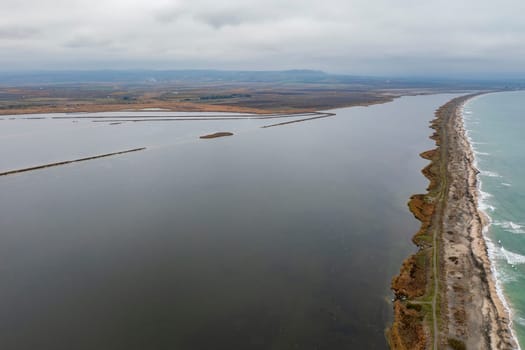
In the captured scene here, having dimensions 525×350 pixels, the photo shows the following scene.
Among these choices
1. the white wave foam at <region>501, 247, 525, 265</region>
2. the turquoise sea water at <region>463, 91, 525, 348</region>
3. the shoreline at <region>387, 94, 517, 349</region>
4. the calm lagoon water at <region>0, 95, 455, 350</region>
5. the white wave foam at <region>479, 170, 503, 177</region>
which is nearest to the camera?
the shoreline at <region>387, 94, 517, 349</region>

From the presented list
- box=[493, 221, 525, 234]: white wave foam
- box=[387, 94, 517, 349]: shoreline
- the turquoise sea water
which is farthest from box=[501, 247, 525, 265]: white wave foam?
box=[493, 221, 525, 234]: white wave foam

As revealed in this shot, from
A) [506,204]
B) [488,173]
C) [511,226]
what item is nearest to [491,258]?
[511,226]

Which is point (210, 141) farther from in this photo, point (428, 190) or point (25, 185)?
point (428, 190)

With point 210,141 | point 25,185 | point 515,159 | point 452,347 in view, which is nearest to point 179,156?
point 210,141

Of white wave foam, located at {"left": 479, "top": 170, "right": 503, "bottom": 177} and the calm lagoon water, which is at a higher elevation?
white wave foam, located at {"left": 479, "top": 170, "right": 503, "bottom": 177}

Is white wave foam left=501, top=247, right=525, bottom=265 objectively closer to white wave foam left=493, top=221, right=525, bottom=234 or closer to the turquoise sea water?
the turquoise sea water

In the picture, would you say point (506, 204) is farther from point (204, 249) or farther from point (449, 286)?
point (204, 249)

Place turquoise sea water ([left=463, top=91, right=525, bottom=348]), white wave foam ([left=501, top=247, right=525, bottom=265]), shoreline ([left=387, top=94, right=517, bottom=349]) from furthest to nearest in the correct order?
white wave foam ([left=501, top=247, right=525, bottom=265]) → turquoise sea water ([left=463, top=91, right=525, bottom=348]) → shoreline ([left=387, top=94, right=517, bottom=349])
